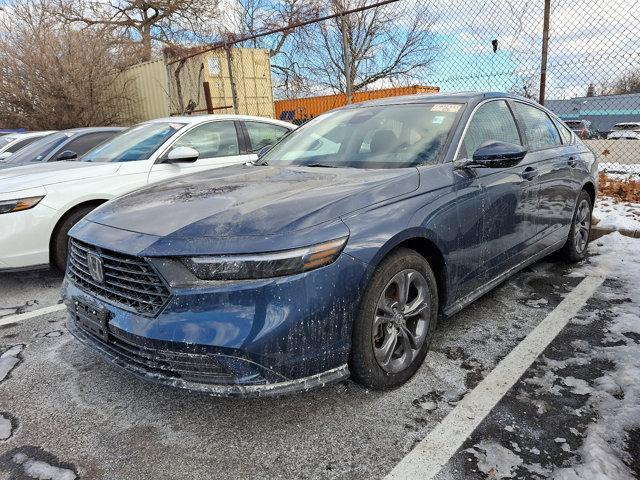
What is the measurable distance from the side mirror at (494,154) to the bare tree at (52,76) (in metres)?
14.0

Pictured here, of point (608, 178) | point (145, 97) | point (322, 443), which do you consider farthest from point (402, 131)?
point (145, 97)

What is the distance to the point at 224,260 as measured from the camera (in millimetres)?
2008

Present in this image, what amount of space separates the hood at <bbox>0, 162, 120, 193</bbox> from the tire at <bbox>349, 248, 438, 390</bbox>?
3439 mm

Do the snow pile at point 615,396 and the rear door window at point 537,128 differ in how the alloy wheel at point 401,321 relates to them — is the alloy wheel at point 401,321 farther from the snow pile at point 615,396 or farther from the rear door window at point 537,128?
the rear door window at point 537,128

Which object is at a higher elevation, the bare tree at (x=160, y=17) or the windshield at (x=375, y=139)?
the bare tree at (x=160, y=17)

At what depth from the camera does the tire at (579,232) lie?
174 inches

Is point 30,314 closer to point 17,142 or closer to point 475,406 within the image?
point 475,406

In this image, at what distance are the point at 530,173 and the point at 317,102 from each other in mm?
14395

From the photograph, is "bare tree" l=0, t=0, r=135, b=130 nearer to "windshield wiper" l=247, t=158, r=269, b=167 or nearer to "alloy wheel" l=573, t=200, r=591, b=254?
"windshield wiper" l=247, t=158, r=269, b=167

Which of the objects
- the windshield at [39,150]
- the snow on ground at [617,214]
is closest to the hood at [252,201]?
the snow on ground at [617,214]

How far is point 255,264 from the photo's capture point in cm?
199

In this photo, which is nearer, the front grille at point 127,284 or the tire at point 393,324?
the front grille at point 127,284

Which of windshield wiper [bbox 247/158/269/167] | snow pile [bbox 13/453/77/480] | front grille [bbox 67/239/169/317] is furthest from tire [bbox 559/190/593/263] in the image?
snow pile [bbox 13/453/77/480]

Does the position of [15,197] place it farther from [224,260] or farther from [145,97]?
[145,97]
